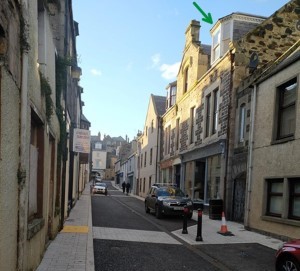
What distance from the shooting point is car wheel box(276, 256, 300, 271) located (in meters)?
6.84

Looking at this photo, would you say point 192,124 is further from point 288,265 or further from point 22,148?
point 22,148

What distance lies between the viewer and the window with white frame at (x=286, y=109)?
1273cm

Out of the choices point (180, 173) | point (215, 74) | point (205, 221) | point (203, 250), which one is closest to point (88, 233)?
point (203, 250)

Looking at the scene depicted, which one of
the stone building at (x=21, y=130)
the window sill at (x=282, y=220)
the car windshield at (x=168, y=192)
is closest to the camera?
the stone building at (x=21, y=130)

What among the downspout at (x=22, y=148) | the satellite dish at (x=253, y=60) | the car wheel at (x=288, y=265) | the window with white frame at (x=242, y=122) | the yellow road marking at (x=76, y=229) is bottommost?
the yellow road marking at (x=76, y=229)

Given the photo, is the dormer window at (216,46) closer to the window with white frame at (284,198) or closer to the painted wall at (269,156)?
the painted wall at (269,156)

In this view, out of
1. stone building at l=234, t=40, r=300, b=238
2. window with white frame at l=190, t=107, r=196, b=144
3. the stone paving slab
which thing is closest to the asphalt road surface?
the stone paving slab

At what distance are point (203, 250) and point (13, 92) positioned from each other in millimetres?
7642

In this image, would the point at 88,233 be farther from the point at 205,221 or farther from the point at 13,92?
the point at 13,92

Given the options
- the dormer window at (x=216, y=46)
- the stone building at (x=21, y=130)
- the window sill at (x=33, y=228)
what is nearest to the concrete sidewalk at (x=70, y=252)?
the stone building at (x=21, y=130)

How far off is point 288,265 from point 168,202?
37.8 ft

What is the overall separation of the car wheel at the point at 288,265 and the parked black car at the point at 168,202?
385 inches

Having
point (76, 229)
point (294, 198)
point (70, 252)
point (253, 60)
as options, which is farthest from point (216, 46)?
point (70, 252)

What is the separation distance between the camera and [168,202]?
18.5 metres
